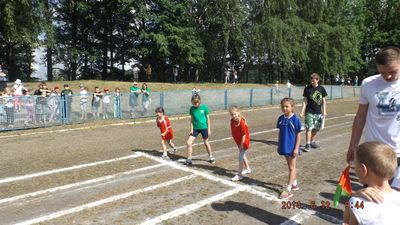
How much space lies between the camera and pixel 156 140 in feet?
38.7

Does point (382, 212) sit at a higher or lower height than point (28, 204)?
higher

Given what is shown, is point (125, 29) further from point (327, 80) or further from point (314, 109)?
point (314, 109)

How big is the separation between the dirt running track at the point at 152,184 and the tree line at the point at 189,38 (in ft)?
96.5

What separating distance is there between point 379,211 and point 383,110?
146 centimetres

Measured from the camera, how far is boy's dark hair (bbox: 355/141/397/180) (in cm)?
236

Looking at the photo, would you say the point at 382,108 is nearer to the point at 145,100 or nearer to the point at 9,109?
the point at 9,109

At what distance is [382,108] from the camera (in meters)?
3.58

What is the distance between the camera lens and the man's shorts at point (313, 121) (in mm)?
10117

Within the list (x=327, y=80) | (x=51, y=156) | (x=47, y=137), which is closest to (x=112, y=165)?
(x=51, y=156)

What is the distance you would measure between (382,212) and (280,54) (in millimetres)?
38799

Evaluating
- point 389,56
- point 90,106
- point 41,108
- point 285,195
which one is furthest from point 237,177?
point 90,106

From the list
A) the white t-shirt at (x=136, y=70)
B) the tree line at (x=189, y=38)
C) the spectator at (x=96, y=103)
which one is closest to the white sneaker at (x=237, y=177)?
the spectator at (x=96, y=103)

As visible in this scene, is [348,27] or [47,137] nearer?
[47,137]

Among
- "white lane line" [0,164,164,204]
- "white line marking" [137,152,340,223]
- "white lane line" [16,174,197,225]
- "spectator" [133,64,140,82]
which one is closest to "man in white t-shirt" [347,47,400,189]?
"white line marking" [137,152,340,223]
